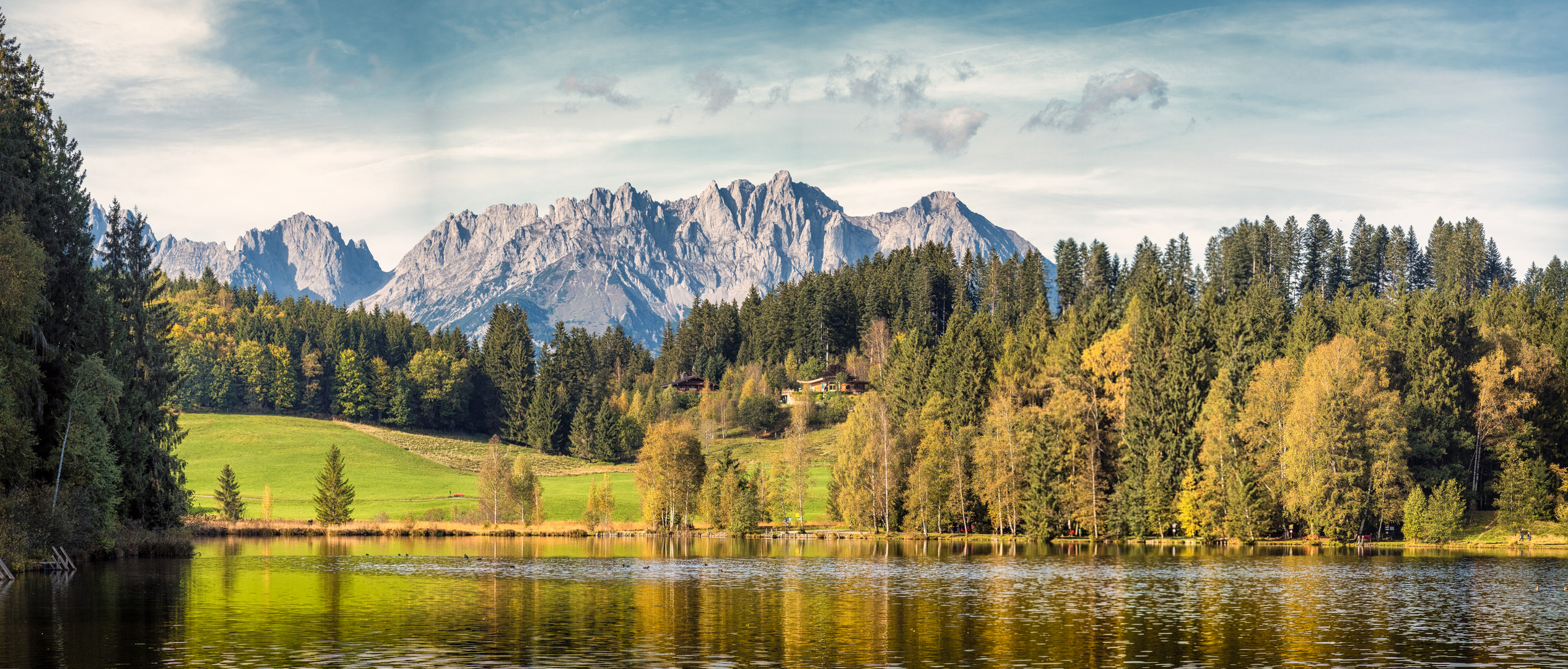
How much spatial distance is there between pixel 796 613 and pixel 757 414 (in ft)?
449

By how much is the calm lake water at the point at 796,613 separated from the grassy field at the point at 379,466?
172 ft

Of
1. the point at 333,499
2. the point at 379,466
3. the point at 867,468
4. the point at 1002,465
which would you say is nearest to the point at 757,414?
the point at 379,466

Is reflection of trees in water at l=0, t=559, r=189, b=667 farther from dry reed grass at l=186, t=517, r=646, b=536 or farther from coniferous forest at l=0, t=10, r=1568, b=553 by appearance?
dry reed grass at l=186, t=517, r=646, b=536

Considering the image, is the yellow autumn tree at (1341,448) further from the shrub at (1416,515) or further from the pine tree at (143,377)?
the pine tree at (143,377)

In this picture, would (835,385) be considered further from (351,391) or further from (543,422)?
(351,391)

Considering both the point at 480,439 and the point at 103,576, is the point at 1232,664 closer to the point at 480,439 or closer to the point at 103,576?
the point at 103,576

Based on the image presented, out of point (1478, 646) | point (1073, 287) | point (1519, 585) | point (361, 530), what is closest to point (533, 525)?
point (361, 530)

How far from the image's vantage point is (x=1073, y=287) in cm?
19525

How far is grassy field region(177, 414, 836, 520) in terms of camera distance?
12400cm

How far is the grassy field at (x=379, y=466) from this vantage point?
124m

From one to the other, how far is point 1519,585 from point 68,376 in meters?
74.3

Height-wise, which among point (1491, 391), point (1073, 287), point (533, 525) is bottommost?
point (533, 525)

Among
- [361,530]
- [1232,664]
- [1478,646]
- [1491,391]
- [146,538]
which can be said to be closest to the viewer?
[1232,664]

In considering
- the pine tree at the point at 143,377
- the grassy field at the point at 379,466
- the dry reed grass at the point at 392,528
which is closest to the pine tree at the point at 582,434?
the grassy field at the point at 379,466
